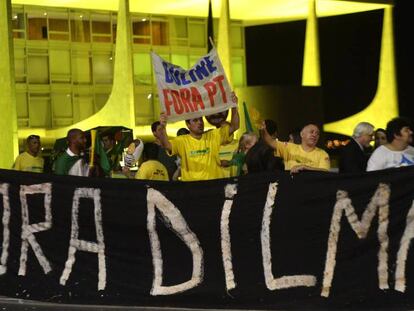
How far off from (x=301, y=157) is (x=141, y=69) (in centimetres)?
2867

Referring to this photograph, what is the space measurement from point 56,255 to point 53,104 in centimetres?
2758

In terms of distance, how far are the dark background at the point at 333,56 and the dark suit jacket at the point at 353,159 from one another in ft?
109

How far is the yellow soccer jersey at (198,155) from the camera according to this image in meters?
11.3

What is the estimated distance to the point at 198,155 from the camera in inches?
446

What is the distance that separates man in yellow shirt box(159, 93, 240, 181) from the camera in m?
11.3

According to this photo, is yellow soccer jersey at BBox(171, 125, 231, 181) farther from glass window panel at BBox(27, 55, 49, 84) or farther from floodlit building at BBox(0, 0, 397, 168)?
glass window panel at BBox(27, 55, 49, 84)

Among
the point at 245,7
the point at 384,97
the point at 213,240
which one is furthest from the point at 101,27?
the point at 213,240

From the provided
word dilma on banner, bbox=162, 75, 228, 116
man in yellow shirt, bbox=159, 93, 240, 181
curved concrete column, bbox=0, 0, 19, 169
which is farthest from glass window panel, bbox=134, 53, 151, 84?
man in yellow shirt, bbox=159, 93, 240, 181

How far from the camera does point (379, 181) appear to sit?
9.27m

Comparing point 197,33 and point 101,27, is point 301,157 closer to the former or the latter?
point 101,27

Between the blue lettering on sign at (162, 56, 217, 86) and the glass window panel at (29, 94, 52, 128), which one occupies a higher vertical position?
the glass window panel at (29, 94, 52, 128)

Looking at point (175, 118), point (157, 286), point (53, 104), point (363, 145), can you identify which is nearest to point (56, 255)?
point (157, 286)

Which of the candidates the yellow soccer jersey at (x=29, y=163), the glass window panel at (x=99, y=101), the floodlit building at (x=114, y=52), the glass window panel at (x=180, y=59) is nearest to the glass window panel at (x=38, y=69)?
the floodlit building at (x=114, y=52)

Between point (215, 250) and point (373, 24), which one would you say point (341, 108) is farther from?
point (215, 250)
